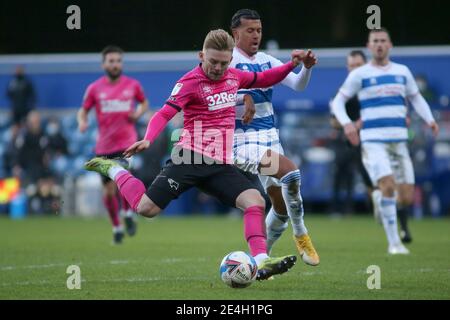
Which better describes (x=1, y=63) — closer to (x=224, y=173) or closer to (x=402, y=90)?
(x=402, y=90)

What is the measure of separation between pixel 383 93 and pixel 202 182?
469cm

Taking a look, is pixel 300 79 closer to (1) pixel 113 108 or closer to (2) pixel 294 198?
(2) pixel 294 198

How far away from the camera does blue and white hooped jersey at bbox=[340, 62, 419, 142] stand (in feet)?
41.2

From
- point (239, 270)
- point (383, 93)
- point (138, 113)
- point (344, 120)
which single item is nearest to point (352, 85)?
point (383, 93)

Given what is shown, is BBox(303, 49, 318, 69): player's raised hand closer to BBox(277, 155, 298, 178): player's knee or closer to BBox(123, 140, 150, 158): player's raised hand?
BBox(277, 155, 298, 178): player's knee

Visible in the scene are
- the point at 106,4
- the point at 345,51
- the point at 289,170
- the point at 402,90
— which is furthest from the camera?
the point at 345,51

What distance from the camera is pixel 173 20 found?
17.5m

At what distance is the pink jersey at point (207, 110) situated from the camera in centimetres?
851

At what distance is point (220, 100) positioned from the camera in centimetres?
855

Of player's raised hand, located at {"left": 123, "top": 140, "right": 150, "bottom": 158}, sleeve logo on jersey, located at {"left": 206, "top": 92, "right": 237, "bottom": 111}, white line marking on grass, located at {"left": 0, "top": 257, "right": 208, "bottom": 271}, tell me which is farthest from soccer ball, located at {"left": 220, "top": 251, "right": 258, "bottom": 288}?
white line marking on grass, located at {"left": 0, "top": 257, "right": 208, "bottom": 271}

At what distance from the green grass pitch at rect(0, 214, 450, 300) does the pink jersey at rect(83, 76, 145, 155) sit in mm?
1450

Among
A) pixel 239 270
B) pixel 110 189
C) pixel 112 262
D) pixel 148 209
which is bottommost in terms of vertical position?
pixel 112 262

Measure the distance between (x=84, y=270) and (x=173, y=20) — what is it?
27.2 ft
